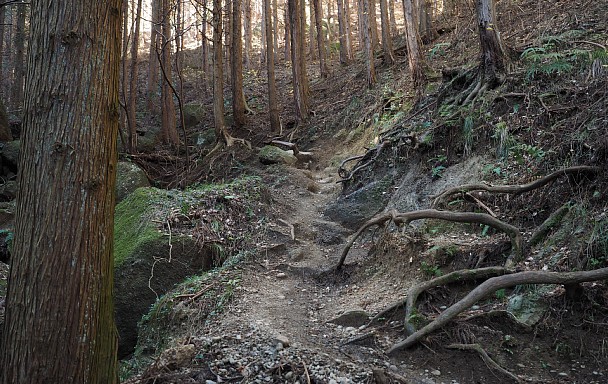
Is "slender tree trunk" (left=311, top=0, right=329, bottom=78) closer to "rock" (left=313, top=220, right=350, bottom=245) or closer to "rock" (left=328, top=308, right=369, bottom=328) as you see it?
"rock" (left=313, top=220, right=350, bottom=245)

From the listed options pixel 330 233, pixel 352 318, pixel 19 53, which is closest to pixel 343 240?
pixel 330 233

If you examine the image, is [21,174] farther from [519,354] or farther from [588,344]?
[588,344]

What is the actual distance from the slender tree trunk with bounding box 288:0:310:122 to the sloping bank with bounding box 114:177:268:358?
8.61m

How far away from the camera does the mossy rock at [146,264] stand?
22.2ft

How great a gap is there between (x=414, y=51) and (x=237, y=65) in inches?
278

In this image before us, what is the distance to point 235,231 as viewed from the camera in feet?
26.5

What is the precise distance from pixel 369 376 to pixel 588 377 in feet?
5.81

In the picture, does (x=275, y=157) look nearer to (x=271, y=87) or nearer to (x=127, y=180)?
(x=127, y=180)

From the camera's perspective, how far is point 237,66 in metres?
17.1

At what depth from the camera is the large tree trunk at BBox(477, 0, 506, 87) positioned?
8.34 meters

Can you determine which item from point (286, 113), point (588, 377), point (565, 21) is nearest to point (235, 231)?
point (588, 377)

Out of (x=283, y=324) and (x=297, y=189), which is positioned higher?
(x=297, y=189)

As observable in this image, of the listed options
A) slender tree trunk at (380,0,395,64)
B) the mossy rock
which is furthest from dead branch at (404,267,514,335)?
slender tree trunk at (380,0,395,64)

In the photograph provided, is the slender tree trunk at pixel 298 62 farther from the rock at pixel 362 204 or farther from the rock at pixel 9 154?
the rock at pixel 9 154
